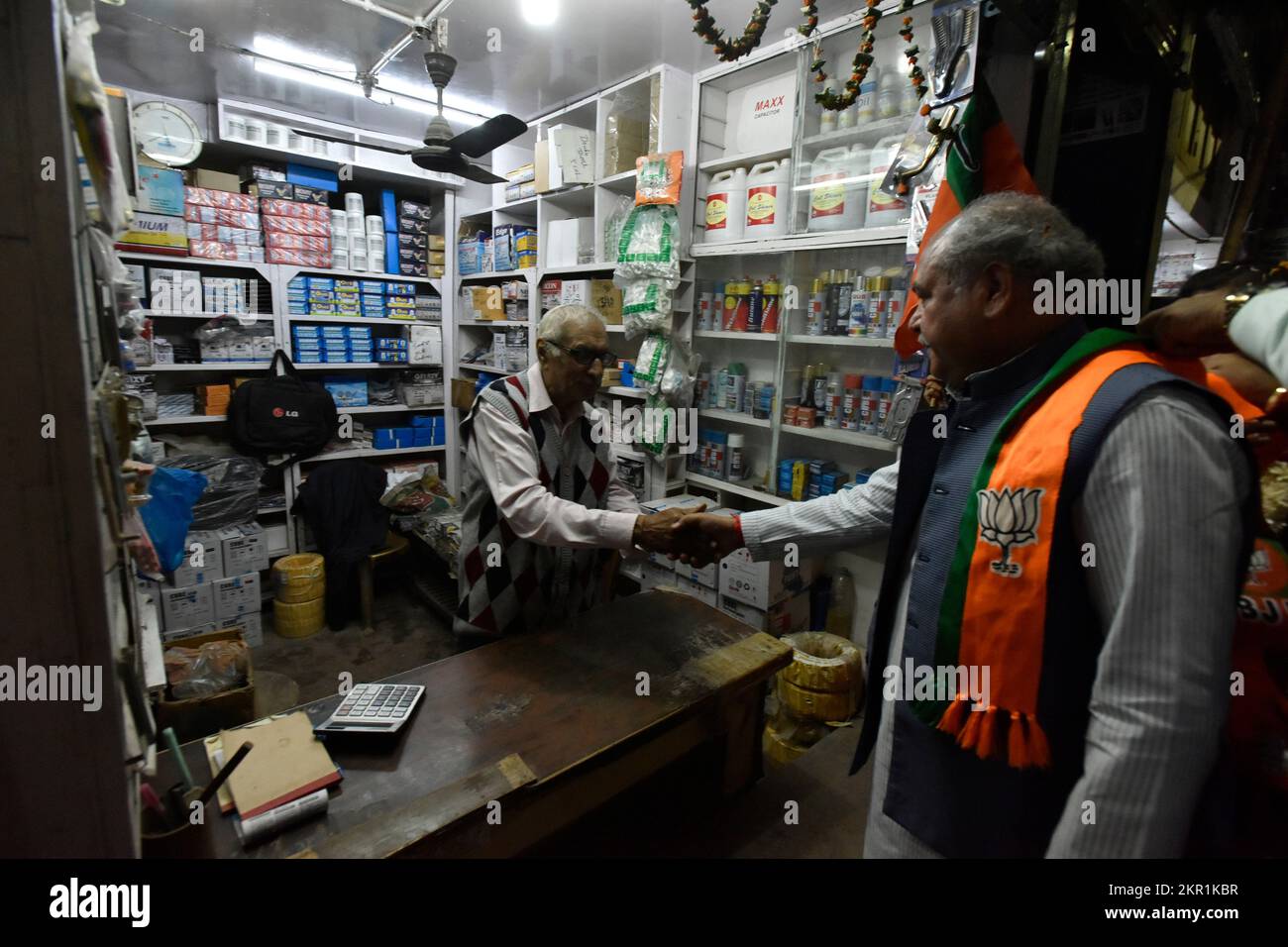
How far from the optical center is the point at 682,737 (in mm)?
1531

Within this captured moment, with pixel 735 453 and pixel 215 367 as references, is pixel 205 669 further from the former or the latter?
pixel 735 453

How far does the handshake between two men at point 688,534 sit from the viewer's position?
1731mm

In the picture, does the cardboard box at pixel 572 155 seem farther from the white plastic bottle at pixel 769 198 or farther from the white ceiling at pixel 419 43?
the white plastic bottle at pixel 769 198

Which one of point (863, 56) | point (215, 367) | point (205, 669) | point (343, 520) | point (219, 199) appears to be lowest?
point (205, 669)

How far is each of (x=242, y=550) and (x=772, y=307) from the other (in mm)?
3308

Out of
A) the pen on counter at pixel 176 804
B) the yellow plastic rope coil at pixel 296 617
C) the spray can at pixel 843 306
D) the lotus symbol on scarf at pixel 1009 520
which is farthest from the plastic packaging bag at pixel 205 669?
the spray can at pixel 843 306

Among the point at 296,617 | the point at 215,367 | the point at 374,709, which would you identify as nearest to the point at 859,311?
the point at 374,709

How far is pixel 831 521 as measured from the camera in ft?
5.05

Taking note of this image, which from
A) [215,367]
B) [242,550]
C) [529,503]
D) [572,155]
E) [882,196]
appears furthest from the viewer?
[215,367]

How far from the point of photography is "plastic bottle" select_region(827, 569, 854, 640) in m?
3.27

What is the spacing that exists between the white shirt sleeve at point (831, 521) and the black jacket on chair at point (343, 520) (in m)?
3.15

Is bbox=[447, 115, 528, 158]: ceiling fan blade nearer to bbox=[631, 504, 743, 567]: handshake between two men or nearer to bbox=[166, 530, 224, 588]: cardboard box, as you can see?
bbox=[631, 504, 743, 567]: handshake between two men

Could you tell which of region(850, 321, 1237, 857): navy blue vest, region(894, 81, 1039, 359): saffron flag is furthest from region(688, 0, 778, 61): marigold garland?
region(850, 321, 1237, 857): navy blue vest
